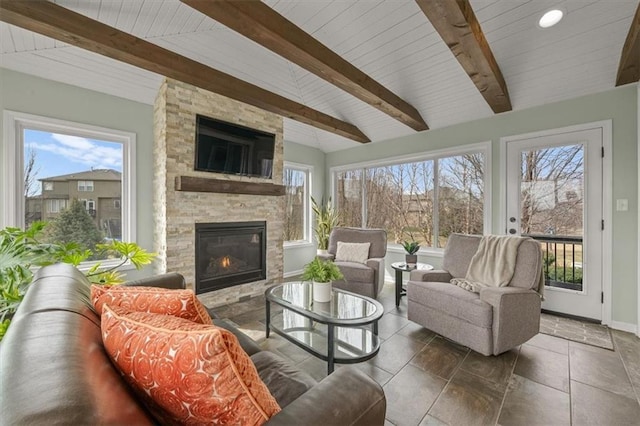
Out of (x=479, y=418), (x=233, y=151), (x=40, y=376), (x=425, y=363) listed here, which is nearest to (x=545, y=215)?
(x=425, y=363)

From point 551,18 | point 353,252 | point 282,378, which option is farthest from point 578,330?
point 282,378

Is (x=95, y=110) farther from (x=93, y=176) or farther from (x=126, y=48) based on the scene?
(x=126, y=48)

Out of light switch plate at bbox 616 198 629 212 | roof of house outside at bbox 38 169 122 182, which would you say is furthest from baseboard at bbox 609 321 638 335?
roof of house outside at bbox 38 169 122 182

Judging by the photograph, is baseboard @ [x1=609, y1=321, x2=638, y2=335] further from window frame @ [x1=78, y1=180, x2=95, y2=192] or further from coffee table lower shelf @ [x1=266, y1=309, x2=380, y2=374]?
window frame @ [x1=78, y1=180, x2=95, y2=192]

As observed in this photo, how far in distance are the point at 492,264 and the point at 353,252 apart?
180cm

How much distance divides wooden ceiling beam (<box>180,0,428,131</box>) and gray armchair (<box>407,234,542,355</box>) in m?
2.10

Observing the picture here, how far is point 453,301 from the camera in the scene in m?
2.36

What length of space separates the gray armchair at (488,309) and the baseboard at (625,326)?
1.24 metres

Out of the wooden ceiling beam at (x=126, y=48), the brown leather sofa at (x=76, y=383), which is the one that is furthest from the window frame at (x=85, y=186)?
the brown leather sofa at (x=76, y=383)

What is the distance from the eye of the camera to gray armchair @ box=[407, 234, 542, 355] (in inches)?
84.4

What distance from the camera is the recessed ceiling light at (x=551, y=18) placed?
6.95ft

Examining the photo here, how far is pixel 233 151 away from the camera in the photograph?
3574mm

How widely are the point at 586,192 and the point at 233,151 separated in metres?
4.14

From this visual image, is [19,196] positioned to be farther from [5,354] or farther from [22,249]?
[5,354]
